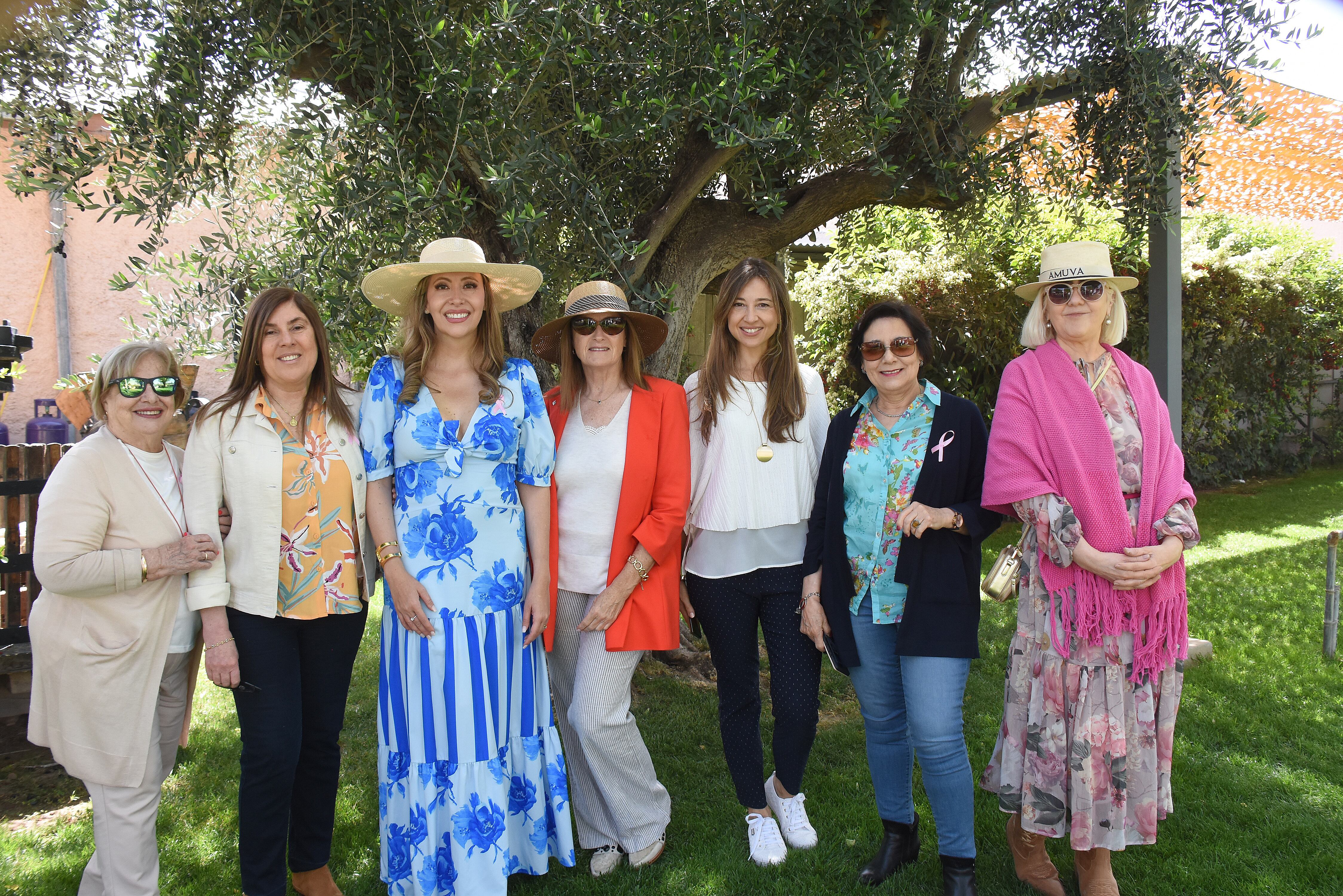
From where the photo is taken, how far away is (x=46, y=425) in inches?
457

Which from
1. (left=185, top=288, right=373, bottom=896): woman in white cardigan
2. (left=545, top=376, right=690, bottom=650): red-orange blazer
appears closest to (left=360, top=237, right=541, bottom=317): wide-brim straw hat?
(left=185, top=288, right=373, bottom=896): woman in white cardigan

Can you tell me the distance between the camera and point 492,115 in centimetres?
317

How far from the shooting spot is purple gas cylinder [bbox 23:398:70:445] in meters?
11.3

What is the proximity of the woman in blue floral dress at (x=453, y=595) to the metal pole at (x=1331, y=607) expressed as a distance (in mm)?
4425

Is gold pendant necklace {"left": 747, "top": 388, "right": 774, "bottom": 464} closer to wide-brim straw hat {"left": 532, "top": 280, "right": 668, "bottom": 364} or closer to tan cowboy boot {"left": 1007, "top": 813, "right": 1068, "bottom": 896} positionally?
wide-brim straw hat {"left": 532, "top": 280, "right": 668, "bottom": 364}

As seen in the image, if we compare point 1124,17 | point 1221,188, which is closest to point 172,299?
point 1124,17

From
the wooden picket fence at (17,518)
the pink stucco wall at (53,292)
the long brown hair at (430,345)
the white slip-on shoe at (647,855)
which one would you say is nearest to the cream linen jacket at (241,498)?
the long brown hair at (430,345)

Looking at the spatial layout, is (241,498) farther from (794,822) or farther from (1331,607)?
(1331,607)

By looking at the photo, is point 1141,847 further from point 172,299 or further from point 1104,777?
point 172,299

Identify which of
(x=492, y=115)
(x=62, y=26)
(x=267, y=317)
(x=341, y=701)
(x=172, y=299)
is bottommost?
(x=341, y=701)

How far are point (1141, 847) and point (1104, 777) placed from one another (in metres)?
0.84

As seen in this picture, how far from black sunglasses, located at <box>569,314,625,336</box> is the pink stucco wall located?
10.7 meters

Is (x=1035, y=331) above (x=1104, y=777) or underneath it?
above

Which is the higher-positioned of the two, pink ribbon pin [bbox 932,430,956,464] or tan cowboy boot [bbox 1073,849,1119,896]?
pink ribbon pin [bbox 932,430,956,464]
